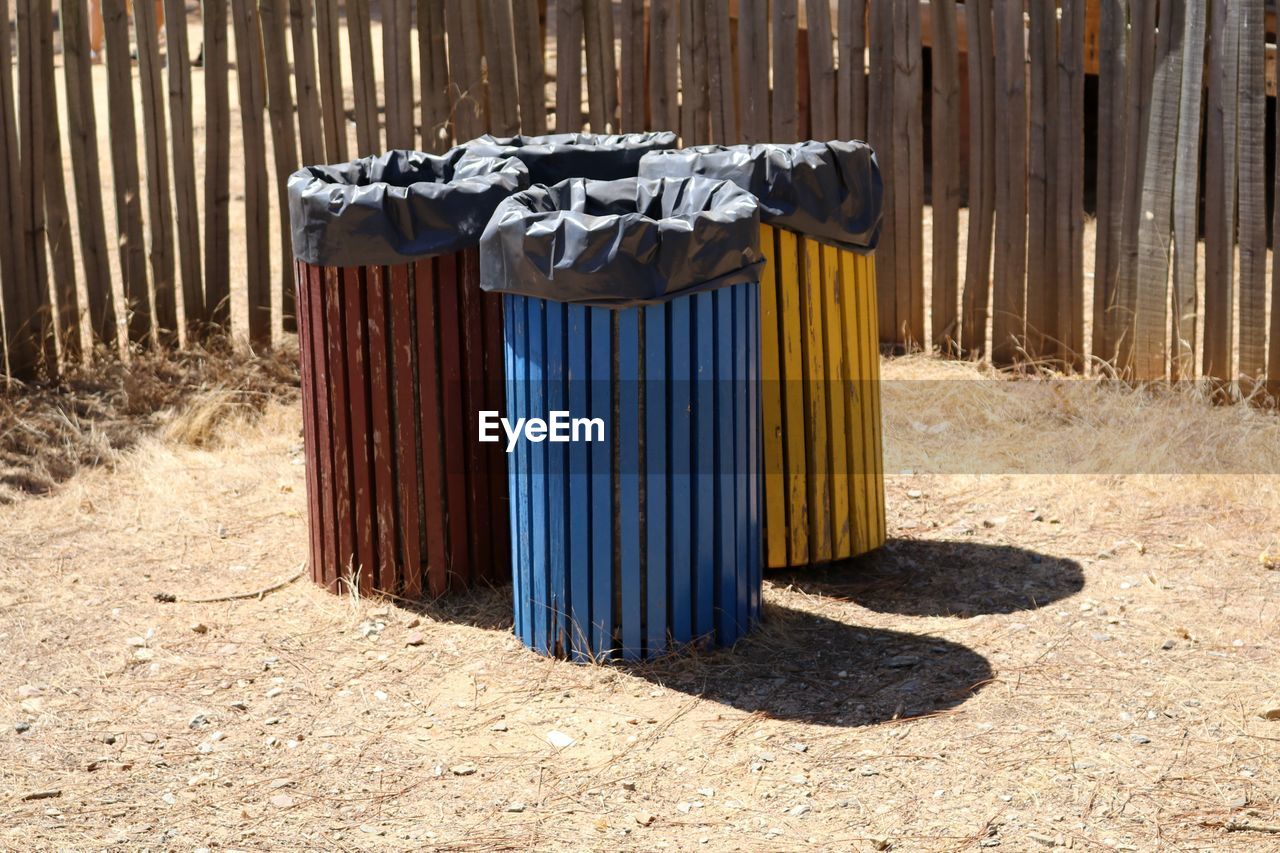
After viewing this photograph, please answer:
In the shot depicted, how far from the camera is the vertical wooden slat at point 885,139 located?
21.3ft

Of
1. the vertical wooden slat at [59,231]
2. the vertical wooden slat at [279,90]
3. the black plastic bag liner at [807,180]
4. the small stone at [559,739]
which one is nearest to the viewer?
the small stone at [559,739]

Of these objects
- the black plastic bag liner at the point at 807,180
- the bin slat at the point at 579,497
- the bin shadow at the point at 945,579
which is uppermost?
the black plastic bag liner at the point at 807,180

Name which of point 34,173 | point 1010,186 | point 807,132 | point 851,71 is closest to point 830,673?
point 1010,186

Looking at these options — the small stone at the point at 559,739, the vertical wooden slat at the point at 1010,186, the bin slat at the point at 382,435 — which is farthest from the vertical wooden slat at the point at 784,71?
the small stone at the point at 559,739

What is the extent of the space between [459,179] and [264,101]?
9.68ft

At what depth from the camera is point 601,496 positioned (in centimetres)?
383

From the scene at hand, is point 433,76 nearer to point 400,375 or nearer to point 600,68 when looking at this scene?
point 600,68

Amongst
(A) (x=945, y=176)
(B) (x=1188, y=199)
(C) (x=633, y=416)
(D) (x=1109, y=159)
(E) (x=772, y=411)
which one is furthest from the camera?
(A) (x=945, y=176)

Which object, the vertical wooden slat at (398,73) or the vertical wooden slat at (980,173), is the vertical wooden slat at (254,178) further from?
the vertical wooden slat at (980,173)

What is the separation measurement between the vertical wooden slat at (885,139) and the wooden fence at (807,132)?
0.4 inches

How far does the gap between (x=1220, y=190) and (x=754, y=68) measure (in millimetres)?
2121

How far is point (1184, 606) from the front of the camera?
170 inches

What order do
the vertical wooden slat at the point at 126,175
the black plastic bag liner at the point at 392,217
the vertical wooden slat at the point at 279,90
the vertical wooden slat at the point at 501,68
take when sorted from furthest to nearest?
the vertical wooden slat at the point at 501,68, the vertical wooden slat at the point at 279,90, the vertical wooden slat at the point at 126,175, the black plastic bag liner at the point at 392,217

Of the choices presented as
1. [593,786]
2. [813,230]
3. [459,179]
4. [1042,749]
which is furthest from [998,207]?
[593,786]
